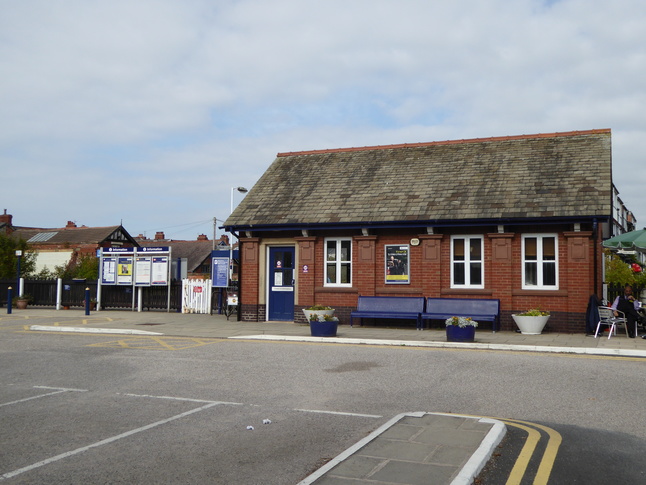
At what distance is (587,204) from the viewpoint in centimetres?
1738

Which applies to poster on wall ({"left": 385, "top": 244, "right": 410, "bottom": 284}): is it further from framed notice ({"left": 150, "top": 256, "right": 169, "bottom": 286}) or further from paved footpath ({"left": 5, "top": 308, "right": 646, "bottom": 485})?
framed notice ({"left": 150, "top": 256, "right": 169, "bottom": 286})

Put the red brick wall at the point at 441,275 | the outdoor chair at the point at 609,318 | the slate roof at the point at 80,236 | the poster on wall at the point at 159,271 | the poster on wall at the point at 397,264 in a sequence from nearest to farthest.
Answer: the outdoor chair at the point at 609,318 → the red brick wall at the point at 441,275 → the poster on wall at the point at 397,264 → the poster on wall at the point at 159,271 → the slate roof at the point at 80,236

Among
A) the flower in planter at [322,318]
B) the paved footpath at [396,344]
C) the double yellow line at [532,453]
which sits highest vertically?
the flower in planter at [322,318]

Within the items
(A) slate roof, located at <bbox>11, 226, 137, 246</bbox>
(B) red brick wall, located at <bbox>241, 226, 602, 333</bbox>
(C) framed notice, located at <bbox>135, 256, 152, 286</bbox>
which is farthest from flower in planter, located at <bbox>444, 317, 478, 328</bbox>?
(A) slate roof, located at <bbox>11, 226, 137, 246</bbox>

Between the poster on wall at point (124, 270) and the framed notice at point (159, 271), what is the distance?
1123 mm

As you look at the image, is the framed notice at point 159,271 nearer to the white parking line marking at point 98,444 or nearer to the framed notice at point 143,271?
the framed notice at point 143,271

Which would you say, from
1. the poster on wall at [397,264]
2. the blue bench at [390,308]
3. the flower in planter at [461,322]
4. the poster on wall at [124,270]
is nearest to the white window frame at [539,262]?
the blue bench at [390,308]

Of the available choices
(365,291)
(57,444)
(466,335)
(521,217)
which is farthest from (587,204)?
(57,444)

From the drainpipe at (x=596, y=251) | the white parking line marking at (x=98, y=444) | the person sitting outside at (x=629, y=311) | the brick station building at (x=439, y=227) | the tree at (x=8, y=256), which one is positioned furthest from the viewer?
the tree at (x=8, y=256)

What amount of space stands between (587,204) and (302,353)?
9261mm

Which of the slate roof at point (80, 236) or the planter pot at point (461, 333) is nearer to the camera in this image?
the planter pot at point (461, 333)

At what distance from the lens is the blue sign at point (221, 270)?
78.9ft

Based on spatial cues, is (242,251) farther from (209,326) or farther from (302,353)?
(302,353)

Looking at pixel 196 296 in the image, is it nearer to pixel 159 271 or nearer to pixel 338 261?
pixel 159 271
